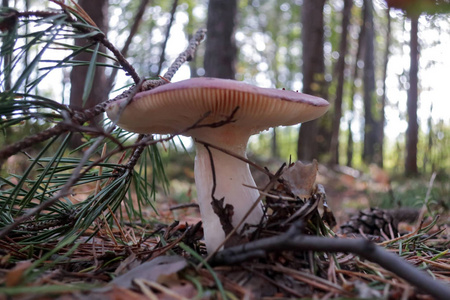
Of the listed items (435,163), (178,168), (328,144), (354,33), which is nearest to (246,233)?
(178,168)

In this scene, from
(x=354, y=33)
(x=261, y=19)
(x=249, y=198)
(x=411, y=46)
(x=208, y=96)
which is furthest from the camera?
(x=261, y=19)

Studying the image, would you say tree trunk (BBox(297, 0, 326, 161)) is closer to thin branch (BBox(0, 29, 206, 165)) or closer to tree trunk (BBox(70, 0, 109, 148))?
tree trunk (BBox(70, 0, 109, 148))

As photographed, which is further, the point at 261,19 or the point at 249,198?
the point at 261,19

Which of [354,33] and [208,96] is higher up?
[354,33]

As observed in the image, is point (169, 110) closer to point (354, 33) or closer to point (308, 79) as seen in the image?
point (308, 79)

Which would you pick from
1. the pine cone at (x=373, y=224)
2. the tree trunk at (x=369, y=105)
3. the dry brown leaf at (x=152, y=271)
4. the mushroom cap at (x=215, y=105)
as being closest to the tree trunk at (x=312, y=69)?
the pine cone at (x=373, y=224)

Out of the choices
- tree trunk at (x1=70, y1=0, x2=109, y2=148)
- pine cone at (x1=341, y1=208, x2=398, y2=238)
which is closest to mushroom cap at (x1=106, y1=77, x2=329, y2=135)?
pine cone at (x1=341, y1=208, x2=398, y2=238)

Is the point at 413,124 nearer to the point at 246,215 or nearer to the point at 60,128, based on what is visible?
the point at 246,215
